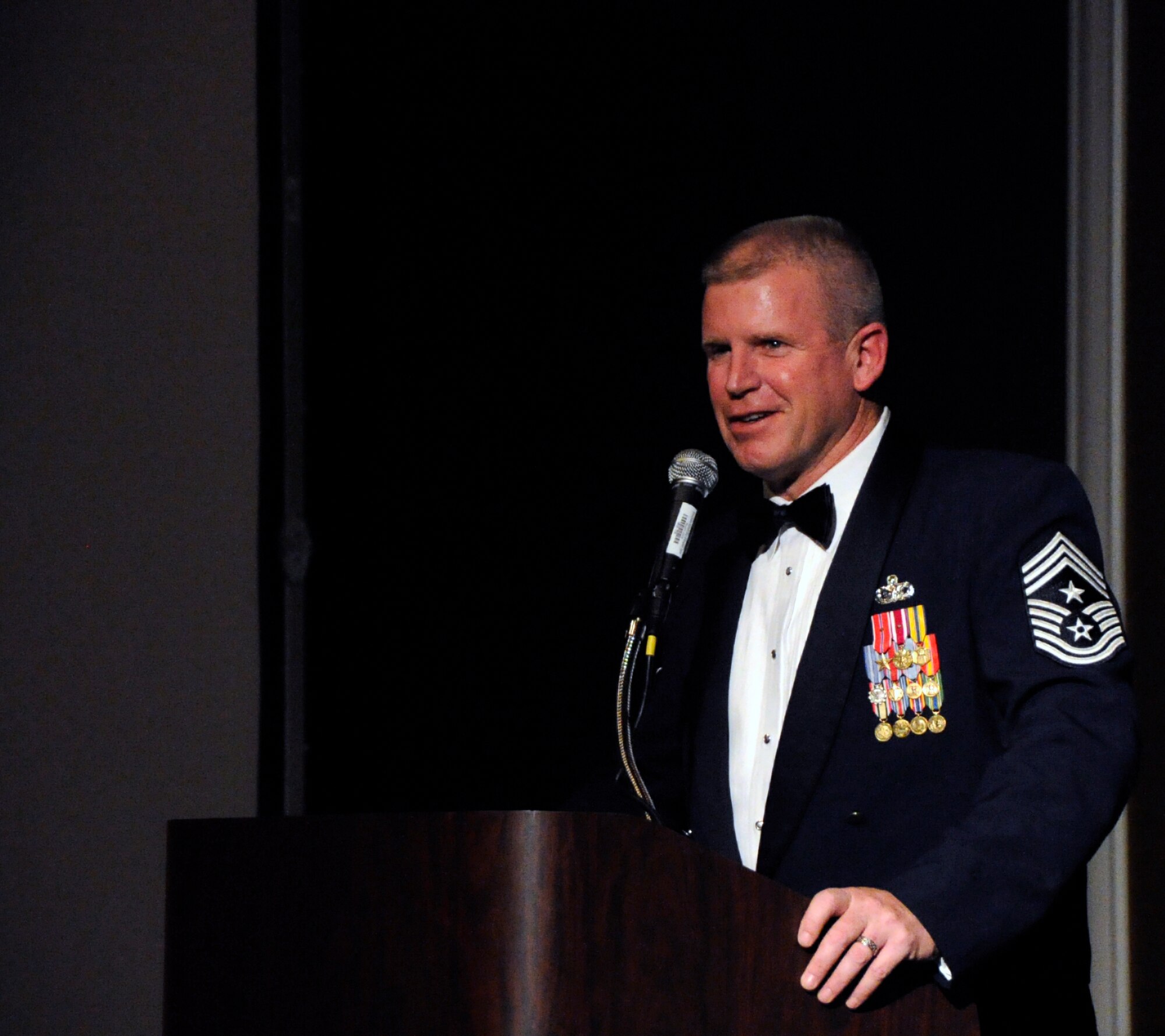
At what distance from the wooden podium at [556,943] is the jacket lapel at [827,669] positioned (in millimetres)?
522

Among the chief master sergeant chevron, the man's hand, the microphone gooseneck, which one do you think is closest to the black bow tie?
the chief master sergeant chevron

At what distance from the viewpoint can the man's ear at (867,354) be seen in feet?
6.39

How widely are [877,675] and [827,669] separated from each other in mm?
62

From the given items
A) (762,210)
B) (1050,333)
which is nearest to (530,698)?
(762,210)

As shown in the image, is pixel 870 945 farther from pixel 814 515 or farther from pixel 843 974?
pixel 814 515

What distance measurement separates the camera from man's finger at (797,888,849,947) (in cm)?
108

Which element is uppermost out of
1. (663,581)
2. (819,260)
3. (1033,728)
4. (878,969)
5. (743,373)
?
(819,260)

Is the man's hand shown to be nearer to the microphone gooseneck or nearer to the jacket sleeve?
the jacket sleeve

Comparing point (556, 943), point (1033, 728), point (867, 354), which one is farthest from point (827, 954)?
point (867, 354)

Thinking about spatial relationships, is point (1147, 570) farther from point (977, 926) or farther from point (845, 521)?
point (977, 926)

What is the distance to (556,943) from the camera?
1.07 meters

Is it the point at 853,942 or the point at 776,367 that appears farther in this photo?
the point at 776,367

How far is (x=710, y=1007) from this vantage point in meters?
1.08

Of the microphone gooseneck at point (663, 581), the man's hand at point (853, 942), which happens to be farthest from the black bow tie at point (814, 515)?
the man's hand at point (853, 942)
